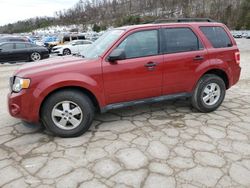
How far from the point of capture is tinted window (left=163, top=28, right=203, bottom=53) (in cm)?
435

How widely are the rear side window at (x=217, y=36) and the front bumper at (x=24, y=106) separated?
3.33 meters

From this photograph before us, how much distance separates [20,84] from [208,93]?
3418 mm

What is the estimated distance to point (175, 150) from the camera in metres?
3.47

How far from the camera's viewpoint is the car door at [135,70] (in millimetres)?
3957

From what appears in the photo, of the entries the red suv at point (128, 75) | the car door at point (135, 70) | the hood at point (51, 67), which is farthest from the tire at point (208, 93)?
the hood at point (51, 67)

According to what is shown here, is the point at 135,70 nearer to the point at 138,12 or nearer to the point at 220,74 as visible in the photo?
the point at 220,74

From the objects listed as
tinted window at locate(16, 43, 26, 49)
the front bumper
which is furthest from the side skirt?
tinted window at locate(16, 43, 26, 49)

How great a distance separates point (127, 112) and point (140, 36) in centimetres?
158

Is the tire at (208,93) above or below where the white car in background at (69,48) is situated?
below

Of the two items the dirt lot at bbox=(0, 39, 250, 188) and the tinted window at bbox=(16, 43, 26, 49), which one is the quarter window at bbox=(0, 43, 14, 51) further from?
the dirt lot at bbox=(0, 39, 250, 188)

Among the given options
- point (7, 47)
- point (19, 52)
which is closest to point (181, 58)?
point (19, 52)

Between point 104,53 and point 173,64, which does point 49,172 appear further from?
point 173,64

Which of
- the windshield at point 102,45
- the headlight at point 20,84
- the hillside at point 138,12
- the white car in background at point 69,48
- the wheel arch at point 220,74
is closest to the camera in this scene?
the headlight at point 20,84

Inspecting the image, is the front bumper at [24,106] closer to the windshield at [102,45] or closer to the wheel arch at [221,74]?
the windshield at [102,45]
